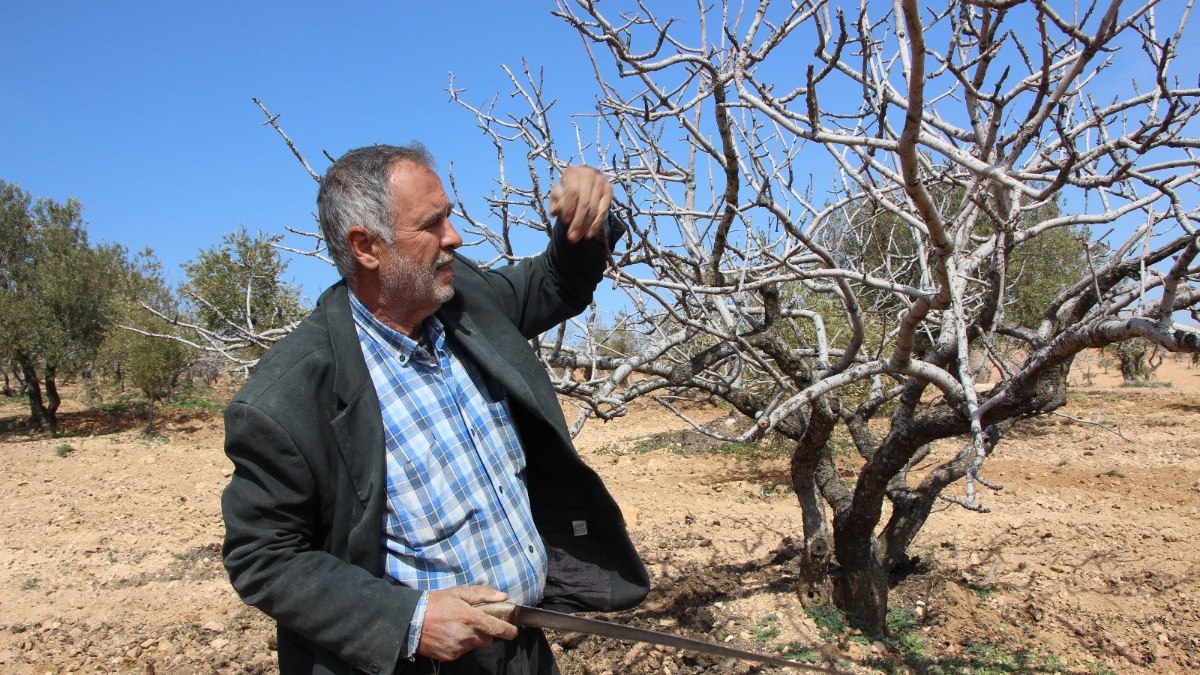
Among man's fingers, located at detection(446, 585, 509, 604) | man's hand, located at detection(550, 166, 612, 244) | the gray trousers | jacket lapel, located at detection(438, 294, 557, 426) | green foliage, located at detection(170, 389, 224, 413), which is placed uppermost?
man's hand, located at detection(550, 166, 612, 244)

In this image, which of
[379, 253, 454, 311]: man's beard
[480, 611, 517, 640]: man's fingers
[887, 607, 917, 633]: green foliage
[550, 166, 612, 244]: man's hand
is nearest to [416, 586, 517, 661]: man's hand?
[480, 611, 517, 640]: man's fingers

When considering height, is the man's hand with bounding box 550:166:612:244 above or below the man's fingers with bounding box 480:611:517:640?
above

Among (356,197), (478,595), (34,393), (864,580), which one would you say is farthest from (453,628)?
(34,393)

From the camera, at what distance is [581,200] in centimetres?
181

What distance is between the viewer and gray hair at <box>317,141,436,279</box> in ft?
5.60

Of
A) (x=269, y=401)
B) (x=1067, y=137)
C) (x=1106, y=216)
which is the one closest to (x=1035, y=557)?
(x=1106, y=216)

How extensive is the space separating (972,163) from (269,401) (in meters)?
1.54

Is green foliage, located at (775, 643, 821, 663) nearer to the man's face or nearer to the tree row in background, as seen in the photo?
the man's face

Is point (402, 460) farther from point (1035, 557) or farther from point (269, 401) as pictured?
point (1035, 557)

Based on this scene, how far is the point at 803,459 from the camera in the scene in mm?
3986

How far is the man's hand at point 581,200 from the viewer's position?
181cm

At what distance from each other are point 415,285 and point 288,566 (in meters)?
0.64

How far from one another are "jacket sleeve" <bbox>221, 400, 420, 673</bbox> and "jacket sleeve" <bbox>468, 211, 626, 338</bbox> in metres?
0.71

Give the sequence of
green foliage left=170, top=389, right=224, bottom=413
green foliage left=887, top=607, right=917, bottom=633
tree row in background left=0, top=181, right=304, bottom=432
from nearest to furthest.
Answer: green foliage left=887, top=607, right=917, bottom=633 < tree row in background left=0, top=181, right=304, bottom=432 < green foliage left=170, top=389, right=224, bottom=413
